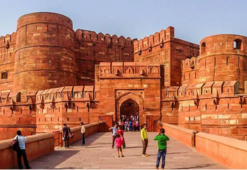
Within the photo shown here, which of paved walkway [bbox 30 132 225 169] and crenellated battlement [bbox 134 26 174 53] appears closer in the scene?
paved walkway [bbox 30 132 225 169]

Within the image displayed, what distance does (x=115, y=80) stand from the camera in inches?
730

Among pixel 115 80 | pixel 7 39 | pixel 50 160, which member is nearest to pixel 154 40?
pixel 115 80

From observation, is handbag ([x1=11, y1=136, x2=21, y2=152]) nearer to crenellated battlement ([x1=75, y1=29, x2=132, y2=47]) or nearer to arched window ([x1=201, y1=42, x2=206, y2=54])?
arched window ([x1=201, y1=42, x2=206, y2=54])

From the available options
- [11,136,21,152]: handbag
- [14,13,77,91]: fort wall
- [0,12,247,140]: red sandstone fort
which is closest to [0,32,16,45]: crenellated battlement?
[0,12,247,140]: red sandstone fort

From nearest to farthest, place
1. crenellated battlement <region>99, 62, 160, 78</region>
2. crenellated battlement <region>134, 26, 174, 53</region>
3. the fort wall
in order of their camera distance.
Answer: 1. crenellated battlement <region>99, 62, 160, 78</region>
2. the fort wall
3. crenellated battlement <region>134, 26, 174, 53</region>

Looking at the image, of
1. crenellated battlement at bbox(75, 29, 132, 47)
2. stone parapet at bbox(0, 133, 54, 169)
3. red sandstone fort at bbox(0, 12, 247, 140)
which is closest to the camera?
stone parapet at bbox(0, 133, 54, 169)

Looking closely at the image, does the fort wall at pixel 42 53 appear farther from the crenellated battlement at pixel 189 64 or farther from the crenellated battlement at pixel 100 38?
the crenellated battlement at pixel 189 64

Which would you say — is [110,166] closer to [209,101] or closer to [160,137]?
[160,137]

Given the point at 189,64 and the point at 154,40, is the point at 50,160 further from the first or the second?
the point at 154,40

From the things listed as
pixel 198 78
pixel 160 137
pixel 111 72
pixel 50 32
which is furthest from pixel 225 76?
pixel 160 137

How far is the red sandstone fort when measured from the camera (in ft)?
56.2

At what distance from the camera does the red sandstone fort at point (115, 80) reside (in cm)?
1714

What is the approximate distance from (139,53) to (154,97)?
10.9 metres

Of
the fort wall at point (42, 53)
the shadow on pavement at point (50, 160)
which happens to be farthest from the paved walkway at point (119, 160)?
the fort wall at point (42, 53)
